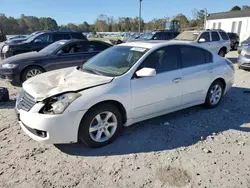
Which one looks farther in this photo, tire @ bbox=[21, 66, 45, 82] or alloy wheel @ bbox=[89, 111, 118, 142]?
tire @ bbox=[21, 66, 45, 82]

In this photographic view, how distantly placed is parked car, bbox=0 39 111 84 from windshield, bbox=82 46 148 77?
315 cm

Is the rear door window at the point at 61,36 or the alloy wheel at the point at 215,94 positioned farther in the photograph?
the rear door window at the point at 61,36

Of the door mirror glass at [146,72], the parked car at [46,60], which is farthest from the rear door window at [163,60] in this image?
the parked car at [46,60]

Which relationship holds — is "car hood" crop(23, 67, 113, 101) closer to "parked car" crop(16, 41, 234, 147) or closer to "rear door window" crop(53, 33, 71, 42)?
"parked car" crop(16, 41, 234, 147)

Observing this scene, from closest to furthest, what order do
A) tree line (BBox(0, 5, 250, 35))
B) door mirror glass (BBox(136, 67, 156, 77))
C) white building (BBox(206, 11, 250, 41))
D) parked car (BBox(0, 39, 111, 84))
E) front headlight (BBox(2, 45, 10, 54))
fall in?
door mirror glass (BBox(136, 67, 156, 77)) < parked car (BBox(0, 39, 111, 84)) < front headlight (BBox(2, 45, 10, 54)) < white building (BBox(206, 11, 250, 41)) < tree line (BBox(0, 5, 250, 35))

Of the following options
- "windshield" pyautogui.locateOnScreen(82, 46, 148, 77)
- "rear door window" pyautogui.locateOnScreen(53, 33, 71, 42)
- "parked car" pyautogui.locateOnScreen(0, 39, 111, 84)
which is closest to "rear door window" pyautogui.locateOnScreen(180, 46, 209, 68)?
"windshield" pyautogui.locateOnScreen(82, 46, 148, 77)

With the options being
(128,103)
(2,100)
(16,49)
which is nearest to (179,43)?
(128,103)

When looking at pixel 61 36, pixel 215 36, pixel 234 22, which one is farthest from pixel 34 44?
pixel 234 22

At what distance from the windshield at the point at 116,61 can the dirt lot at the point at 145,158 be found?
112 cm

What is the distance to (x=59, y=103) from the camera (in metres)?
3.02

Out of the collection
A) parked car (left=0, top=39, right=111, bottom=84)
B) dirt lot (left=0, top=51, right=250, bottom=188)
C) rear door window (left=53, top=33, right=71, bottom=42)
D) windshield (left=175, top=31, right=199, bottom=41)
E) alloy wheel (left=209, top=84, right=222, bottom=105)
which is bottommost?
dirt lot (left=0, top=51, right=250, bottom=188)

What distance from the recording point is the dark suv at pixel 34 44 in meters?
9.65

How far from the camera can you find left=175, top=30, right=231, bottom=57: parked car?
38.2 ft

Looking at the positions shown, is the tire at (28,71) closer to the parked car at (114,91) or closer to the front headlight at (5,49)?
the parked car at (114,91)
